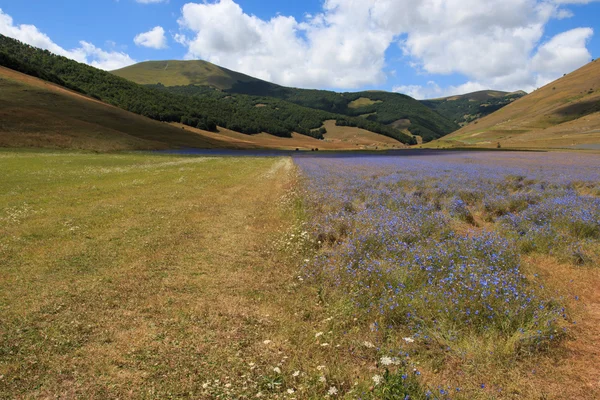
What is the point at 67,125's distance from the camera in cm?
6956

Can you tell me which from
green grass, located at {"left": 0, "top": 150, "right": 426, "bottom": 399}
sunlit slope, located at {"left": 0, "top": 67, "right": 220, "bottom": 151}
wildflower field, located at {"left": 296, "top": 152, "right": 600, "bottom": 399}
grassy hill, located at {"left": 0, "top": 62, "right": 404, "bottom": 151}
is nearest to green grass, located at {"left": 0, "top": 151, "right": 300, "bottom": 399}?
green grass, located at {"left": 0, "top": 150, "right": 426, "bottom": 399}

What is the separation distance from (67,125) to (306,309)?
83.1 m

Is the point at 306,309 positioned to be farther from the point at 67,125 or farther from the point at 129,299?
the point at 67,125

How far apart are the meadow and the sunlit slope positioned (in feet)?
206

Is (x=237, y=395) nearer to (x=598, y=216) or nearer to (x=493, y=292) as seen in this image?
(x=493, y=292)

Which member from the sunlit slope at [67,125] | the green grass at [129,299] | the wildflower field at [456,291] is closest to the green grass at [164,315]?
the green grass at [129,299]

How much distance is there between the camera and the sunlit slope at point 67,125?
201 ft

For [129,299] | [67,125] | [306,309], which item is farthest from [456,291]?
[67,125]

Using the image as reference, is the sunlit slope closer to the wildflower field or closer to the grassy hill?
the grassy hill

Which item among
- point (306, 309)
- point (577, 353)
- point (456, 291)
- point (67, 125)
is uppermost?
point (67, 125)

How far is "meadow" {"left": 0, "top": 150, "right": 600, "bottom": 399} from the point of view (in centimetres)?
434

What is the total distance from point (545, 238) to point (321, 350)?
7.98 meters

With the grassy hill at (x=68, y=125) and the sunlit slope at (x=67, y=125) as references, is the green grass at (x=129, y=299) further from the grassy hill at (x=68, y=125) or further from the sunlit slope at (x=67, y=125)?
the sunlit slope at (x=67, y=125)

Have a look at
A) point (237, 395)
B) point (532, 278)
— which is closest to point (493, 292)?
point (532, 278)
